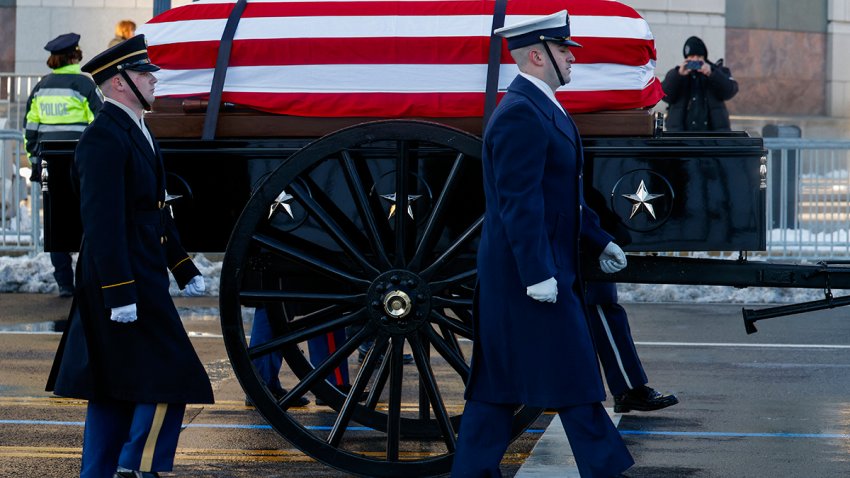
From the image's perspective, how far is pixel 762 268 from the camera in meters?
5.38

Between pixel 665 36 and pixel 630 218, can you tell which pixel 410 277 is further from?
pixel 665 36

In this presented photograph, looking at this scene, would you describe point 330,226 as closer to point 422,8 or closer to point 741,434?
point 422,8

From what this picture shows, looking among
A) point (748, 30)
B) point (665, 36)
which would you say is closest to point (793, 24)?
point (748, 30)

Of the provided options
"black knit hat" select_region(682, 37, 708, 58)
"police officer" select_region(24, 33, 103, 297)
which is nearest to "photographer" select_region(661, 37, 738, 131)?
"black knit hat" select_region(682, 37, 708, 58)

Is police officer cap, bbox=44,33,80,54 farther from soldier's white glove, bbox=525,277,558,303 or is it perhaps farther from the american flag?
soldier's white glove, bbox=525,277,558,303

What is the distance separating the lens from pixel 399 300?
5.37 metres

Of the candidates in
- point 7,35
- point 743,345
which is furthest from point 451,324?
point 7,35

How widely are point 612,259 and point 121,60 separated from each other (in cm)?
179

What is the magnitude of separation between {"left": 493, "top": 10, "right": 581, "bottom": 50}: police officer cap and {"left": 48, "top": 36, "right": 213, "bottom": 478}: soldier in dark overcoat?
4.20 ft

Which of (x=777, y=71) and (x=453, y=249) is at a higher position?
(x=777, y=71)

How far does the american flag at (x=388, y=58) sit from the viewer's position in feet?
18.8

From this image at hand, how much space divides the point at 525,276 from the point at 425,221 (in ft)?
3.18

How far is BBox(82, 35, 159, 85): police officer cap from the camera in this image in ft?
16.9

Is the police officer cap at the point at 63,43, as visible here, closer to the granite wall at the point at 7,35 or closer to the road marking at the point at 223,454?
the road marking at the point at 223,454
